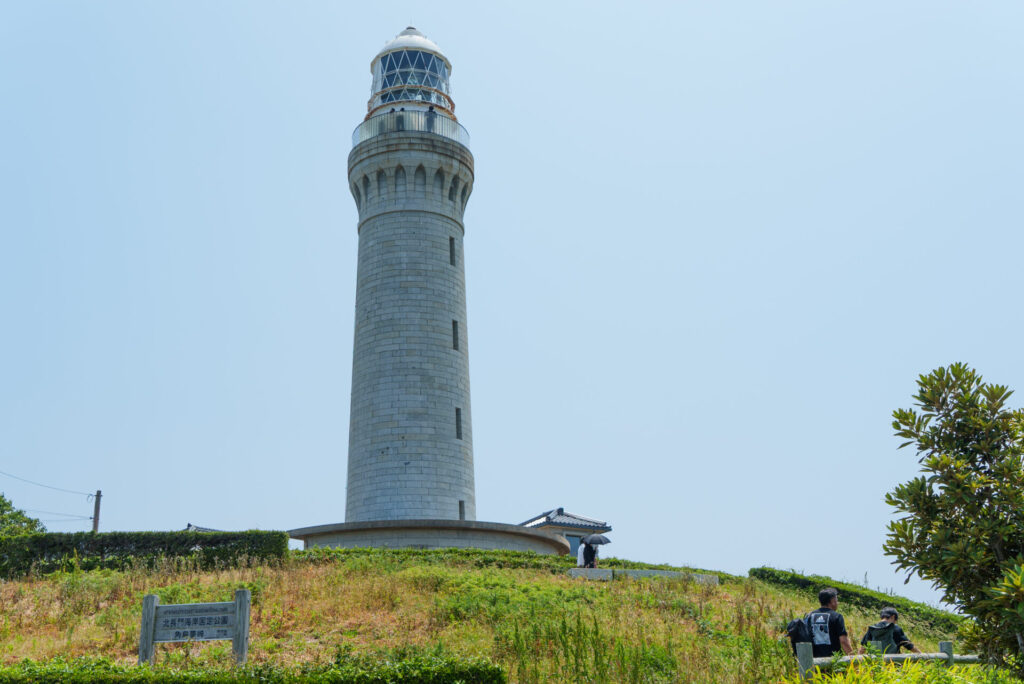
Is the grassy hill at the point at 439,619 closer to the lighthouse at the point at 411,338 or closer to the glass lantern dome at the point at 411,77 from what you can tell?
the lighthouse at the point at 411,338

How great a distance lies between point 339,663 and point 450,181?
2518cm

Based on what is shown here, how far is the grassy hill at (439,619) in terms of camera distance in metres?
12.6

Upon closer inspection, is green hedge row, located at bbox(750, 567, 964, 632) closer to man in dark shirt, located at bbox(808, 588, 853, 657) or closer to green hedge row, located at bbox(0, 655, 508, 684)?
man in dark shirt, located at bbox(808, 588, 853, 657)

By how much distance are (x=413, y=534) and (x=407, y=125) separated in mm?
15142

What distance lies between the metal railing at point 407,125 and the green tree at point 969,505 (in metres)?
26.9

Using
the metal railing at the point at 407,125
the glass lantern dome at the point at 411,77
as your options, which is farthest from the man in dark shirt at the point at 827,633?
the glass lantern dome at the point at 411,77

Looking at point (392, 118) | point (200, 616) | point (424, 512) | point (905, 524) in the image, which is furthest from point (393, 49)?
point (905, 524)

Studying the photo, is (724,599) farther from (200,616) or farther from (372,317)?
(372,317)

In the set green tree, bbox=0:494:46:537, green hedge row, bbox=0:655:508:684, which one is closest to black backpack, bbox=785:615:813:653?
green hedge row, bbox=0:655:508:684

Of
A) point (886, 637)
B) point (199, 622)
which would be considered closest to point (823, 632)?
point (886, 637)

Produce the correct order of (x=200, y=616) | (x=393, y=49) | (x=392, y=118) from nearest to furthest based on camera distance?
(x=200, y=616)
(x=392, y=118)
(x=393, y=49)

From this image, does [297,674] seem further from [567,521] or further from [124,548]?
[567,521]

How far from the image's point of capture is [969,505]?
32.0 ft

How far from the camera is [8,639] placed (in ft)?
50.9
